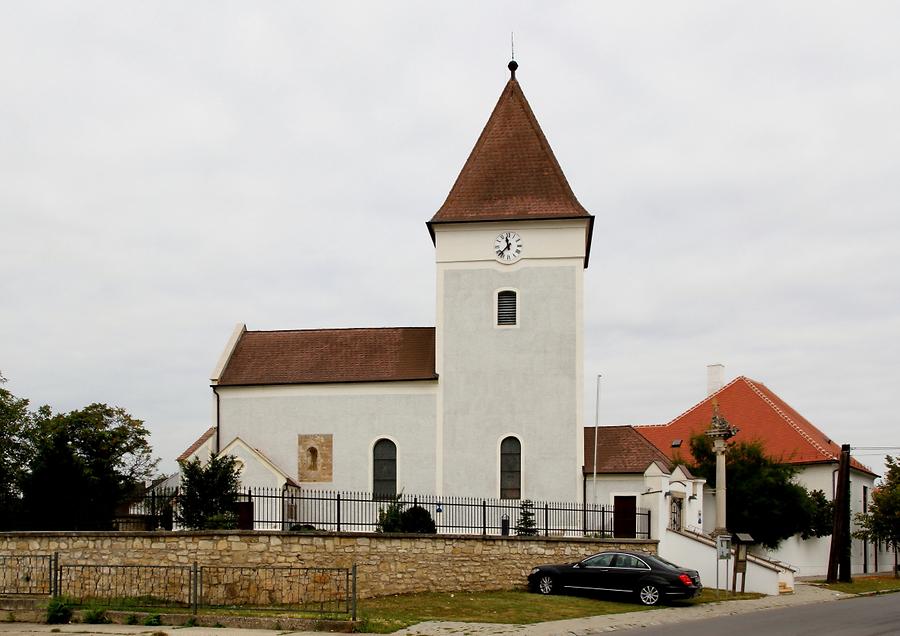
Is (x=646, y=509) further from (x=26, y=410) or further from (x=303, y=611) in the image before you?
(x=26, y=410)

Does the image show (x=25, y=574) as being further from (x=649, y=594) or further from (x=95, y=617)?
(x=649, y=594)

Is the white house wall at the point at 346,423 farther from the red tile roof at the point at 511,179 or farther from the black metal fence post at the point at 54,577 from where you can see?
the black metal fence post at the point at 54,577

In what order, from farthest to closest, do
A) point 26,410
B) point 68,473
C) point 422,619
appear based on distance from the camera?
point 26,410 < point 68,473 < point 422,619

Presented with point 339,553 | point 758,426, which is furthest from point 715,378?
point 339,553

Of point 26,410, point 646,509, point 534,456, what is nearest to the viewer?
point 646,509

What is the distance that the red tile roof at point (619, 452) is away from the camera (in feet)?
117

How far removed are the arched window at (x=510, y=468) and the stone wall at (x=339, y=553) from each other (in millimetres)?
8360

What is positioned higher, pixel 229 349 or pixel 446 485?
pixel 229 349

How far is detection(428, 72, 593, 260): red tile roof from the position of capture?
37969 mm

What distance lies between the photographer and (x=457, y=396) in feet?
123

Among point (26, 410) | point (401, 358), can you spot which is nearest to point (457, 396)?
point (401, 358)

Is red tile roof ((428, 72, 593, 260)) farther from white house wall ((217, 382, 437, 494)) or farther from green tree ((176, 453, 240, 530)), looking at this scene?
green tree ((176, 453, 240, 530))

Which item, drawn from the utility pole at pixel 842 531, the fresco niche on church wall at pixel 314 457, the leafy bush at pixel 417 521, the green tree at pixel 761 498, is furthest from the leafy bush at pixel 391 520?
the utility pole at pixel 842 531

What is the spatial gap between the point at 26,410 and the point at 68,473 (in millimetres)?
19401
